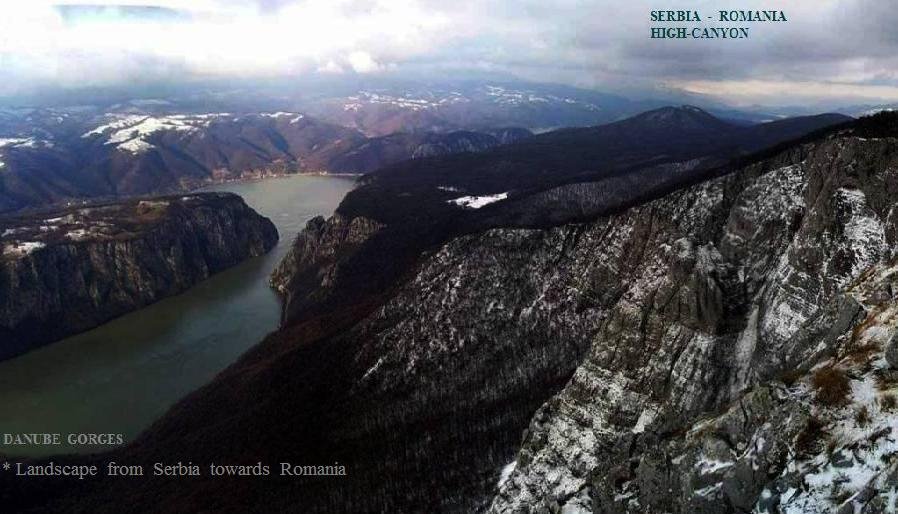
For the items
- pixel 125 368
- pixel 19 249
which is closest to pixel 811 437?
pixel 125 368

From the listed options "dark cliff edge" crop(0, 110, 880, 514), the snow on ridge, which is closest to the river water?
"dark cliff edge" crop(0, 110, 880, 514)

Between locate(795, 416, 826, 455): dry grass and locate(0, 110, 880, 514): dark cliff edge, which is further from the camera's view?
locate(0, 110, 880, 514): dark cliff edge

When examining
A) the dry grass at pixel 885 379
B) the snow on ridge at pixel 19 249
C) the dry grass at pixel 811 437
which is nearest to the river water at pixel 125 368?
the snow on ridge at pixel 19 249

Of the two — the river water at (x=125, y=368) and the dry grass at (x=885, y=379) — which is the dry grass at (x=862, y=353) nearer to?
the dry grass at (x=885, y=379)

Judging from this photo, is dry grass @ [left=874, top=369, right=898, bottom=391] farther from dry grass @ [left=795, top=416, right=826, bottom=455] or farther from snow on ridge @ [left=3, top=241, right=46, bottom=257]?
snow on ridge @ [left=3, top=241, right=46, bottom=257]

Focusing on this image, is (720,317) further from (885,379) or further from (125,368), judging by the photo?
(125,368)

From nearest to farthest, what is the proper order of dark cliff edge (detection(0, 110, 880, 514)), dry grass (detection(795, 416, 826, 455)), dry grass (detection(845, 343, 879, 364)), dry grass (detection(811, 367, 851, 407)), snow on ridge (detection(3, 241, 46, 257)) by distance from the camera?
dry grass (detection(795, 416, 826, 455)) < dry grass (detection(811, 367, 851, 407)) < dry grass (detection(845, 343, 879, 364)) < dark cliff edge (detection(0, 110, 880, 514)) < snow on ridge (detection(3, 241, 46, 257))

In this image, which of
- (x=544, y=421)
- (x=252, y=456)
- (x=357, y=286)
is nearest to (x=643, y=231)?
(x=544, y=421)
